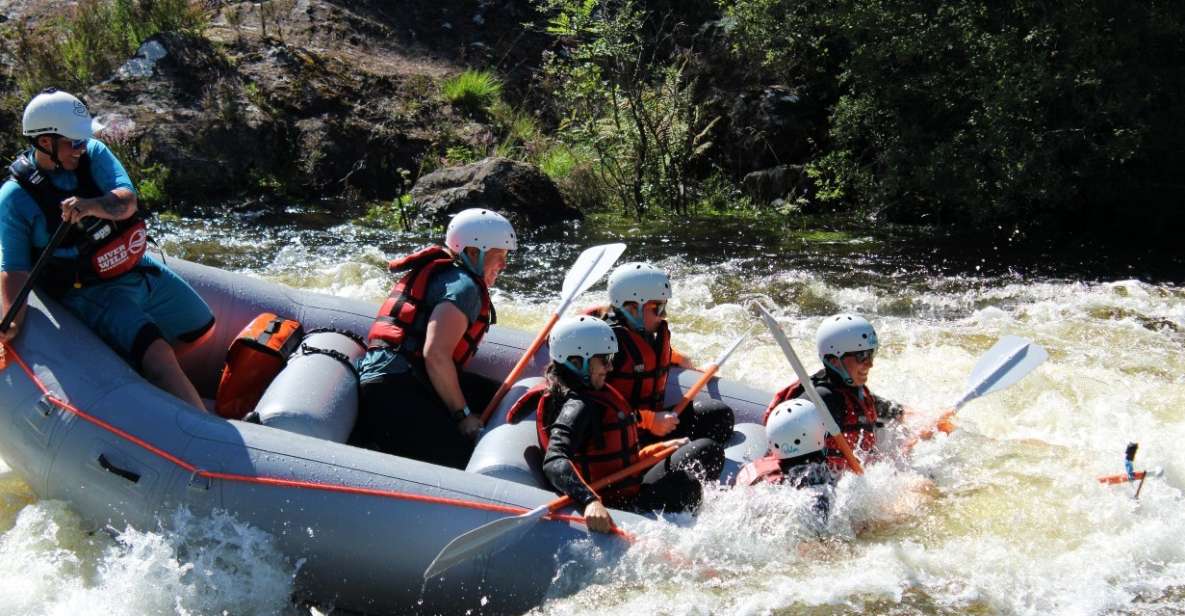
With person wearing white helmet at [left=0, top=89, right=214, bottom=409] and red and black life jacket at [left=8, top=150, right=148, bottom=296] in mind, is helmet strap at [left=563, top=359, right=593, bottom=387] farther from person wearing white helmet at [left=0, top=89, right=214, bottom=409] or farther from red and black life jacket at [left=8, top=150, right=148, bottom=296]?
red and black life jacket at [left=8, top=150, right=148, bottom=296]

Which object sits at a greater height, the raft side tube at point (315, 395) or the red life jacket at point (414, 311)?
the red life jacket at point (414, 311)

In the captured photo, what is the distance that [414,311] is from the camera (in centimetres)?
474

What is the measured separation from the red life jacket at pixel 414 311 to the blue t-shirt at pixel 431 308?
0.01 metres

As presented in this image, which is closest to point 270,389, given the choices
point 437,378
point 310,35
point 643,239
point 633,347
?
point 437,378

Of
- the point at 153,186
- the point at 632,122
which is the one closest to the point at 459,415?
the point at 153,186

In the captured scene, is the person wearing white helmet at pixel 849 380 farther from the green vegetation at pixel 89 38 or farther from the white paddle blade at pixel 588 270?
the green vegetation at pixel 89 38

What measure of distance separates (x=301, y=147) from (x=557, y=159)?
8.40 feet

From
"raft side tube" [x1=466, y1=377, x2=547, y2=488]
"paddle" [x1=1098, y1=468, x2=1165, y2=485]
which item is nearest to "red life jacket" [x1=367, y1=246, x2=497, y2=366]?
"raft side tube" [x1=466, y1=377, x2=547, y2=488]

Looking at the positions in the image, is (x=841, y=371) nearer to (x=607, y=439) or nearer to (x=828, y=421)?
(x=828, y=421)

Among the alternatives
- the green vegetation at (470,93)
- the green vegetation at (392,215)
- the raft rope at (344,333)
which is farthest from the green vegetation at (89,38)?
the raft rope at (344,333)

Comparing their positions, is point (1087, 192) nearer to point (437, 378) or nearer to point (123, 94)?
point (437, 378)

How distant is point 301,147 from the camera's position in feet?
39.0

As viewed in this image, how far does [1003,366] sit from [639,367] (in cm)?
173

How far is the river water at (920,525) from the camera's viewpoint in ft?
13.2
